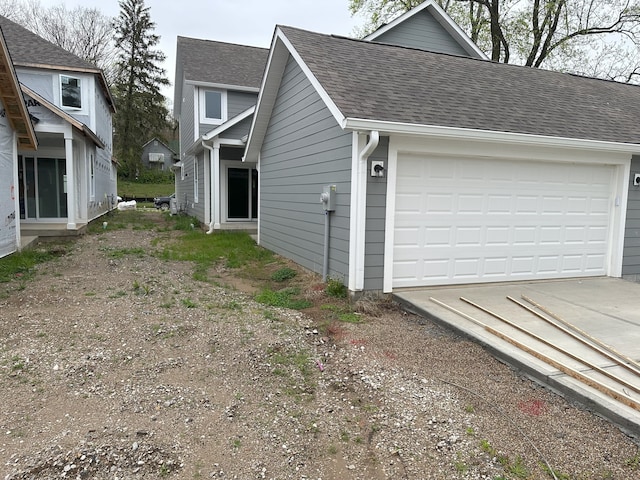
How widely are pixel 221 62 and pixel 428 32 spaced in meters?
8.50

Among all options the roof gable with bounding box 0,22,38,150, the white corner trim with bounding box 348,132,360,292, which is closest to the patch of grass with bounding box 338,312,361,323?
the white corner trim with bounding box 348,132,360,292

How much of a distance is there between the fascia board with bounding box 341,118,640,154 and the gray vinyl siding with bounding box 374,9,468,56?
23.1ft

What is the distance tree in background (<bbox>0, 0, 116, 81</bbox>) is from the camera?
3155 cm

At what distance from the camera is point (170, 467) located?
265cm

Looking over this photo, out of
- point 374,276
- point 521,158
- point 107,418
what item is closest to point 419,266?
point 374,276

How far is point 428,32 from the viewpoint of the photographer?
12844 millimetres

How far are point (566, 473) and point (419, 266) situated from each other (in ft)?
13.2

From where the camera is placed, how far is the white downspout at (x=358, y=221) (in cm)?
591

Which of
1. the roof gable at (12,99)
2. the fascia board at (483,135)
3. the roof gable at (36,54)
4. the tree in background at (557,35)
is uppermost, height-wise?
the tree in background at (557,35)

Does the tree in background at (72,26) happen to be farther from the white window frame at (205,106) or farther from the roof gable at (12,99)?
the roof gable at (12,99)

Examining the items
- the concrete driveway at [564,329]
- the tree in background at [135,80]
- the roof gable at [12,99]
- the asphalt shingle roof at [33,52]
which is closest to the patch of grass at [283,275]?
the concrete driveway at [564,329]

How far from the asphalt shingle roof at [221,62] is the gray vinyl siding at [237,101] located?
472 millimetres

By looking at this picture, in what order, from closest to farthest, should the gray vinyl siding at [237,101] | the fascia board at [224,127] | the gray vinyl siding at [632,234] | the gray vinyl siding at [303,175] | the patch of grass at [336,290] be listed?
the patch of grass at [336,290]
the gray vinyl siding at [303,175]
the gray vinyl siding at [632,234]
the fascia board at [224,127]
the gray vinyl siding at [237,101]

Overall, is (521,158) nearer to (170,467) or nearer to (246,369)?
(246,369)
